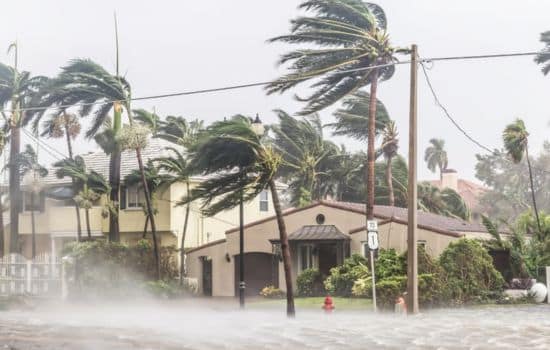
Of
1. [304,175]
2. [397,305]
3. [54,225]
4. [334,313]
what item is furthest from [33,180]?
[397,305]

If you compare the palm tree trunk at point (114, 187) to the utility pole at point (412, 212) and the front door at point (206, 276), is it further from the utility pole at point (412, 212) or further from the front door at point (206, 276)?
the utility pole at point (412, 212)

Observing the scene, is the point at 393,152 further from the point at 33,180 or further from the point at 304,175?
the point at 33,180

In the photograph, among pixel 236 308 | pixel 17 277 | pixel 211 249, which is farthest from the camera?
pixel 211 249

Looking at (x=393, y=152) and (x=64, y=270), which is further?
(x=393, y=152)

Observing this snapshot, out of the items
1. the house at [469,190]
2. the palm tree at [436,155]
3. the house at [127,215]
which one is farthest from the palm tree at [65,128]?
the palm tree at [436,155]

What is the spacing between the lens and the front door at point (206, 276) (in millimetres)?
44156

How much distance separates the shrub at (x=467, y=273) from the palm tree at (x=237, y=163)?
7.68 metres

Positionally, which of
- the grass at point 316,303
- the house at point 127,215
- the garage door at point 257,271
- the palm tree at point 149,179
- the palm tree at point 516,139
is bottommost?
the grass at point 316,303

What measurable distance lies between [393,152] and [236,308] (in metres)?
21.9

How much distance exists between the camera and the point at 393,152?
5297 cm

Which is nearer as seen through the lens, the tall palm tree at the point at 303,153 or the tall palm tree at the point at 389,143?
the tall palm tree at the point at 389,143

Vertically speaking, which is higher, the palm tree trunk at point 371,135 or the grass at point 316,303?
the palm tree trunk at point 371,135

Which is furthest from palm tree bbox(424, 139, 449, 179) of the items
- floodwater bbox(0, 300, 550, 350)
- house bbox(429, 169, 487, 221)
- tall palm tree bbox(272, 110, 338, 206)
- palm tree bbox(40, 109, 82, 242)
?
floodwater bbox(0, 300, 550, 350)

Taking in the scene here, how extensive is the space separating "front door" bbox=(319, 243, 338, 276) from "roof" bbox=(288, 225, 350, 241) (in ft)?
2.98
